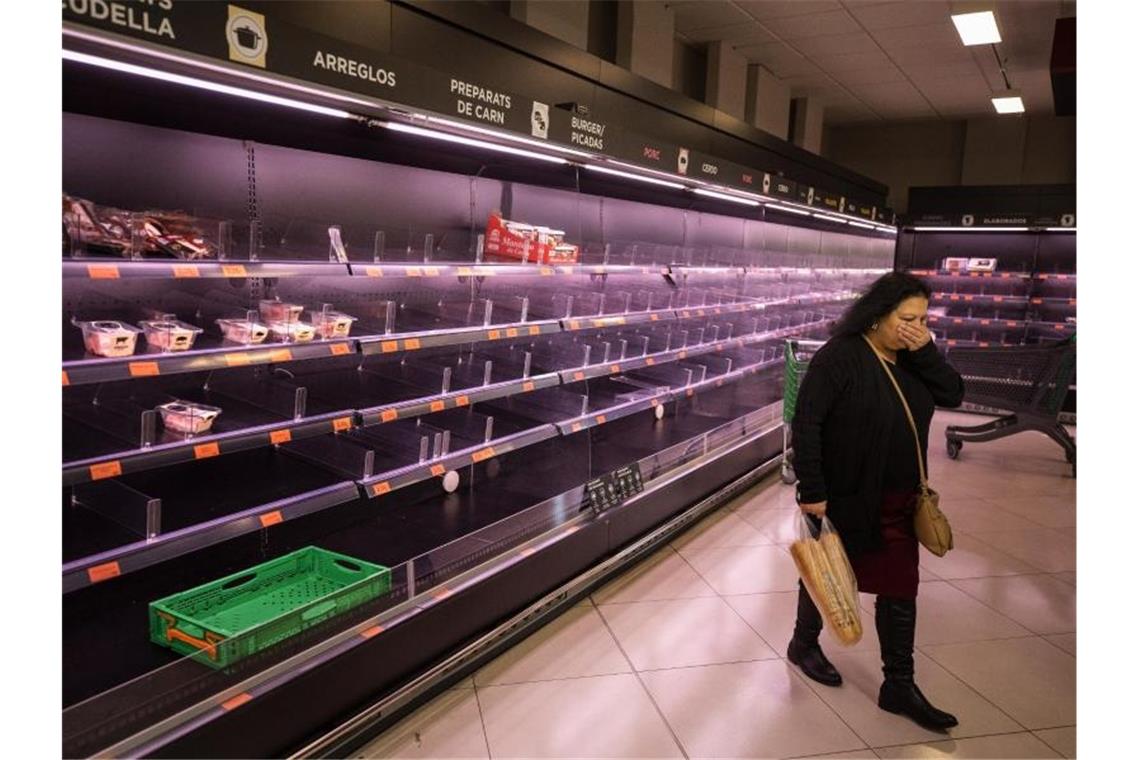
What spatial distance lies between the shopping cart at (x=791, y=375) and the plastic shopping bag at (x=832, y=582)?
285 cm

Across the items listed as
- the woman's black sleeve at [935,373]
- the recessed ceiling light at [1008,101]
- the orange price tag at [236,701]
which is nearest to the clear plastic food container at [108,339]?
the orange price tag at [236,701]

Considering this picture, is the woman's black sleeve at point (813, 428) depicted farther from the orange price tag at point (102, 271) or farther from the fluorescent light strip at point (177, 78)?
the orange price tag at point (102, 271)

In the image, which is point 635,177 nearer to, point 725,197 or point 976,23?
point 725,197

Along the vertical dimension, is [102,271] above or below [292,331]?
above

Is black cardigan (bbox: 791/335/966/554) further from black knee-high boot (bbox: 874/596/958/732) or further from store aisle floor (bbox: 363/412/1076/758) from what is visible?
store aisle floor (bbox: 363/412/1076/758)

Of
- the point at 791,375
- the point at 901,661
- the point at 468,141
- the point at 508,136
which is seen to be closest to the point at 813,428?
the point at 901,661

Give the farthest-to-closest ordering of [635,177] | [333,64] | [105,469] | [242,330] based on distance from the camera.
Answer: [635,177]
[242,330]
[333,64]
[105,469]

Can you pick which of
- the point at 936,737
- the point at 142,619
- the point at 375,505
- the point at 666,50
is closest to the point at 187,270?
the point at 142,619

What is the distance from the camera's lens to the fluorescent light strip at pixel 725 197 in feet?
16.9

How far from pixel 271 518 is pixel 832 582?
199cm

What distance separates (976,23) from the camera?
241 inches

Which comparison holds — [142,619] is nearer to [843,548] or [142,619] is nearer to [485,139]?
[485,139]

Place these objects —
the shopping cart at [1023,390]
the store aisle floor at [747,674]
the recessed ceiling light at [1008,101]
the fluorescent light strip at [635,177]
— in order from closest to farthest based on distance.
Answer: the store aisle floor at [747,674] → the fluorescent light strip at [635,177] → the shopping cart at [1023,390] → the recessed ceiling light at [1008,101]

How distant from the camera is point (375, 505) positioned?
3.50 meters
